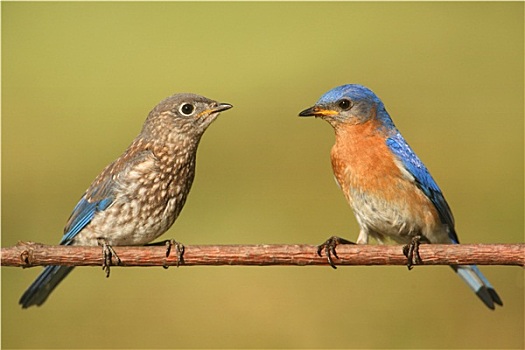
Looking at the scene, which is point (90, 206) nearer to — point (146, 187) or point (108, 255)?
point (146, 187)

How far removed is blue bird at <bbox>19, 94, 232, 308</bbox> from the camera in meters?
5.59

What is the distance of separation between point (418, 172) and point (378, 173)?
28cm

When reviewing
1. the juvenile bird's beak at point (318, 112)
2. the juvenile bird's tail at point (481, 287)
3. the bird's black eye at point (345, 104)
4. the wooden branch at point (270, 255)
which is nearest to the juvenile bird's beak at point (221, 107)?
the juvenile bird's beak at point (318, 112)

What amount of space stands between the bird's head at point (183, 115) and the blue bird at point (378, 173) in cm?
65

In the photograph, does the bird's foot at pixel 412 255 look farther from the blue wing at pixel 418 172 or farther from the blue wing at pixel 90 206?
the blue wing at pixel 90 206

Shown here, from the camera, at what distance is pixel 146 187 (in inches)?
223

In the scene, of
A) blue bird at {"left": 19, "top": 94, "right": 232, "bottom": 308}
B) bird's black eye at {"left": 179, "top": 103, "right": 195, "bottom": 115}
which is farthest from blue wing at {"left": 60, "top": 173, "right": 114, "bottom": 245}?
bird's black eye at {"left": 179, "top": 103, "right": 195, "bottom": 115}

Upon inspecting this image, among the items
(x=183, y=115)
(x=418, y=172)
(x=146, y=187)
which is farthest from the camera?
(x=418, y=172)

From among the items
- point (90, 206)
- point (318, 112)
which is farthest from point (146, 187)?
point (318, 112)

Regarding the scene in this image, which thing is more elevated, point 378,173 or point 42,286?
point 378,173

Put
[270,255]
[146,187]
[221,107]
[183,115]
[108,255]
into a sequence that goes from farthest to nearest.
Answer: [183,115] < [146,187] < [221,107] < [108,255] < [270,255]

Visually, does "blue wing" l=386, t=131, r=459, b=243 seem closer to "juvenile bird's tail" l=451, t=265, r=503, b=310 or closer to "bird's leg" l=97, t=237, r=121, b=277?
"juvenile bird's tail" l=451, t=265, r=503, b=310

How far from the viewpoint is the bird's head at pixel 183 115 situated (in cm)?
568

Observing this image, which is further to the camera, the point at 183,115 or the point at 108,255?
the point at 183,115
